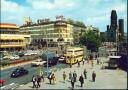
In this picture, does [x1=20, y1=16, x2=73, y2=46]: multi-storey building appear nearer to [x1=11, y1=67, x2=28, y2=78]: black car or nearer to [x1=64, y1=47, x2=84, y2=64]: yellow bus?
[x1=64, y1=47, x2=84, y2=64]: yellow bus

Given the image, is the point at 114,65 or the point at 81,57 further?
the point at 81,57

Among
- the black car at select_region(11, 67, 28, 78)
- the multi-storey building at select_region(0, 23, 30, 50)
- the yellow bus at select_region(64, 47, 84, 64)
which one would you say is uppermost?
the multi-storey building at select_region(0, 23, 30, 50)

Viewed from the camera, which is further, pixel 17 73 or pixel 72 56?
pixel 72 56

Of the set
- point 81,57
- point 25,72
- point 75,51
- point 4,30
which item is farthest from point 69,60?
point 4,30

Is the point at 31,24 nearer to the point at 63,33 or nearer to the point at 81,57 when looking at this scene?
the point at 63,33

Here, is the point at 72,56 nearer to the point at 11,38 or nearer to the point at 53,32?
the point at 11,38

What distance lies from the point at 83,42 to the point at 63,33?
56.4m

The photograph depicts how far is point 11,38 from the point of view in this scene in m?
124

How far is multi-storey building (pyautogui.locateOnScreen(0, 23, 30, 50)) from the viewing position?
120125mm

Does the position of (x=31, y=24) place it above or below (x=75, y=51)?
above

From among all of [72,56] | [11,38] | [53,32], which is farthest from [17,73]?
[53,32]

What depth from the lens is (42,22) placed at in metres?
175

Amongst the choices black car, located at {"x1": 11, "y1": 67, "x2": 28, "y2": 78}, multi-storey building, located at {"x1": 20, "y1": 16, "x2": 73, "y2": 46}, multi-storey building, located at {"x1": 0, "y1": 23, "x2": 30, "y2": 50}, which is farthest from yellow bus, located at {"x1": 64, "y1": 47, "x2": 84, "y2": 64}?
multi-storey building, located at {"x1": 20, "y1": 16, "x2": 73, "y2": 46}

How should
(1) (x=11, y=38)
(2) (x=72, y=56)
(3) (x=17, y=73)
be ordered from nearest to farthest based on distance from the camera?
(3) (x=17, y=73) → (2) (x=72, y=56) → (1) (x=11, y=38)
